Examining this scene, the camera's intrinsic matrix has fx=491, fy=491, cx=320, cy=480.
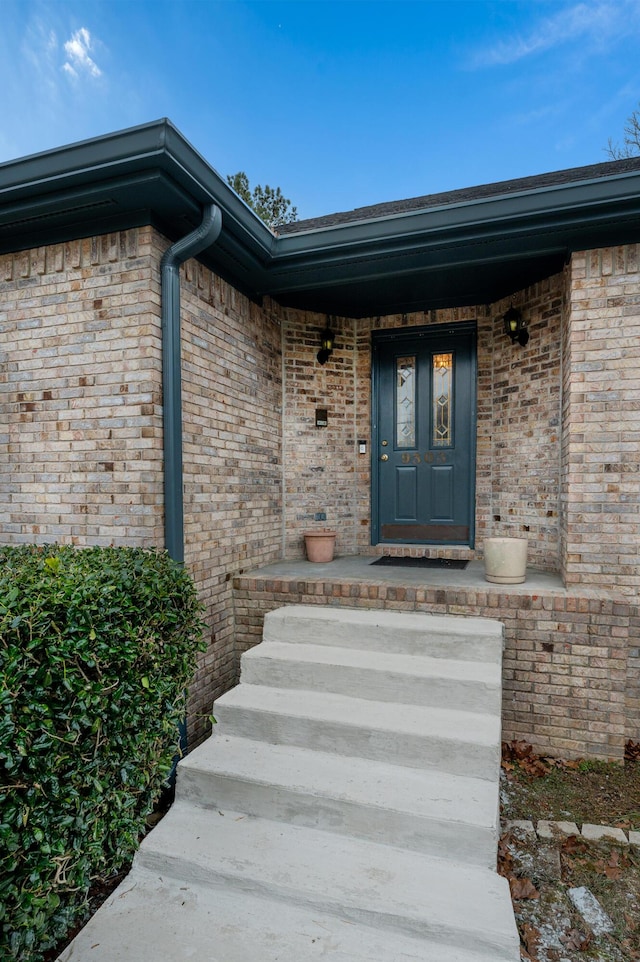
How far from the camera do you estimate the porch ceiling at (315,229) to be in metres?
Result: 2.40

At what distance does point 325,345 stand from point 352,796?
3.50 meters

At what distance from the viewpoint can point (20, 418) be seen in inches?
121

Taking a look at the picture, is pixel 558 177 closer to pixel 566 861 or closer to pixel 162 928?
pixel 566 861

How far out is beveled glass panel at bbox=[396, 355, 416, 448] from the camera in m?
4.55

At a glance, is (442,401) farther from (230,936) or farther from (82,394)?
Answer: (230,936)

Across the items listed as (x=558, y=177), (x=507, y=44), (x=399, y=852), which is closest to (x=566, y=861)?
(x=399, y=852)

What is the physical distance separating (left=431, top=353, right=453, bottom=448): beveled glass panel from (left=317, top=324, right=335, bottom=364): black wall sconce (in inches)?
38.2

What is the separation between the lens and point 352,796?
199cm

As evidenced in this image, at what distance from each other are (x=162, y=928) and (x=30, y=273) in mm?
3327

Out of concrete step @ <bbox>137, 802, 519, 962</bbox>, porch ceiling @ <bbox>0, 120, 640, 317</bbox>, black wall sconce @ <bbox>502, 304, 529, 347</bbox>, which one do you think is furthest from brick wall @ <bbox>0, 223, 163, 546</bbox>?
black wall sconce @ <bbox>502, 304, 529, 347</bbox>

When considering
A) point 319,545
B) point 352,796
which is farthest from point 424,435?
point 352,796

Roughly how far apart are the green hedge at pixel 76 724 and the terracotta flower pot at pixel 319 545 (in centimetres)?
209

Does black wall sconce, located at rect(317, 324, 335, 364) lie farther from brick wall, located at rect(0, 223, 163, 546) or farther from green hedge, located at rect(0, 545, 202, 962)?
green hedge, located at rect(0, 545, 202, 962)

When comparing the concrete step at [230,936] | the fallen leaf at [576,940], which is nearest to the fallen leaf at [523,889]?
the fallen leaf at [576,940]
